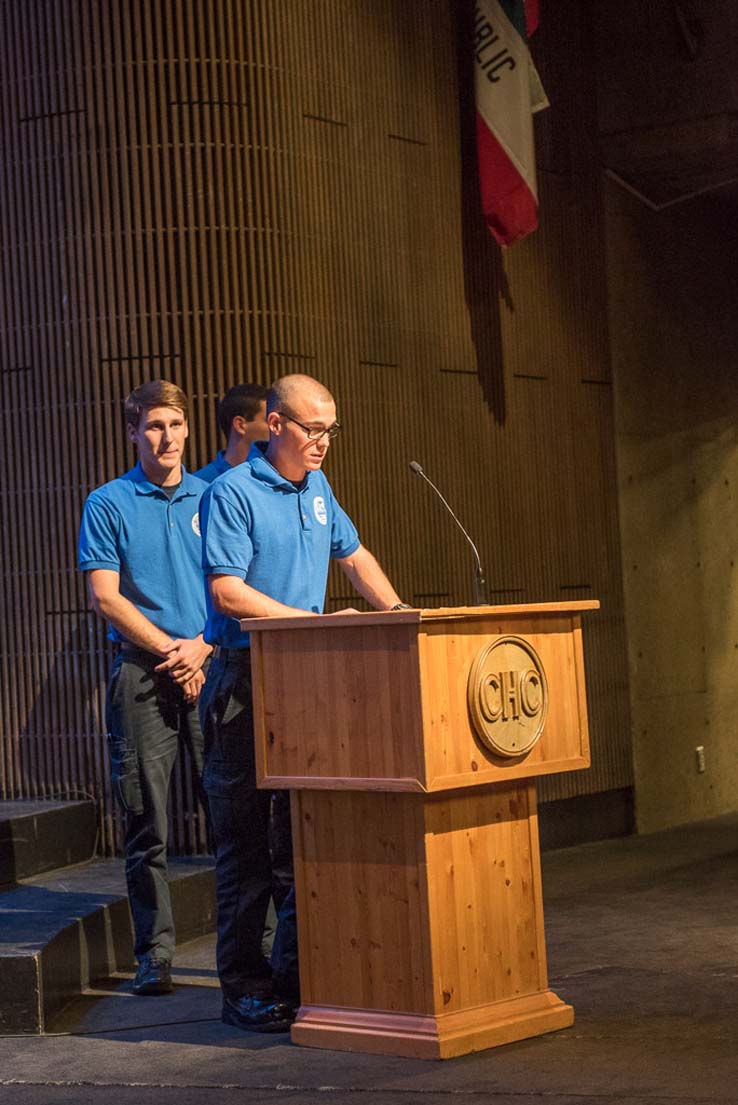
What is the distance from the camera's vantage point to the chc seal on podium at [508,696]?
3734 mm

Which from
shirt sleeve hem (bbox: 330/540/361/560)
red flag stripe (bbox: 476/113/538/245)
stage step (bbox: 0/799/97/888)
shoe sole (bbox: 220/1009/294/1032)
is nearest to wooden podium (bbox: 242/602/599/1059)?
shoe sole (bbox: 220/1009/294/1032)

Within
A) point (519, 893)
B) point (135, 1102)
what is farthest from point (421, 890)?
point (135, 1102)

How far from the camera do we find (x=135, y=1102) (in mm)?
3395

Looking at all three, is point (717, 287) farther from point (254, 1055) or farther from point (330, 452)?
point (254, 1055)

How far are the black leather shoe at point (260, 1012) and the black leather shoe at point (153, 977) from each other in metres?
0.51

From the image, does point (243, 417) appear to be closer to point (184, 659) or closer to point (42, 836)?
point (184, 659)

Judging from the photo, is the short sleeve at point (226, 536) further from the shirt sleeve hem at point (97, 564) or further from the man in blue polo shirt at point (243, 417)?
the man in blue polo shirt at point (243, 417)

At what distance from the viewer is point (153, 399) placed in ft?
15.5

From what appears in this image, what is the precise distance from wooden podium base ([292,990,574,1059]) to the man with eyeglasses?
20 centimetres

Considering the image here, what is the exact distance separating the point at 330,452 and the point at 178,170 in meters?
1.22

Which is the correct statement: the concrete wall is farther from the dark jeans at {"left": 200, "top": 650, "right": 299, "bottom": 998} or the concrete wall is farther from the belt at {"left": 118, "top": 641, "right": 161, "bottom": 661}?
the dark jeans at {"left": 200, "top": 650, "right": 299, "bottom": 998}

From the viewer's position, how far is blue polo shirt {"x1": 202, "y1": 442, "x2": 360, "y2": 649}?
4.01 metres

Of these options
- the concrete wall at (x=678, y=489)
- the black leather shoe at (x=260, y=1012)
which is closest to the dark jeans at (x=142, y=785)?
the black leather shoe at (x=260, y=1012)

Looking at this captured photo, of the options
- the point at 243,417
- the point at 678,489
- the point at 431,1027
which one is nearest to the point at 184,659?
the point at 243,417
